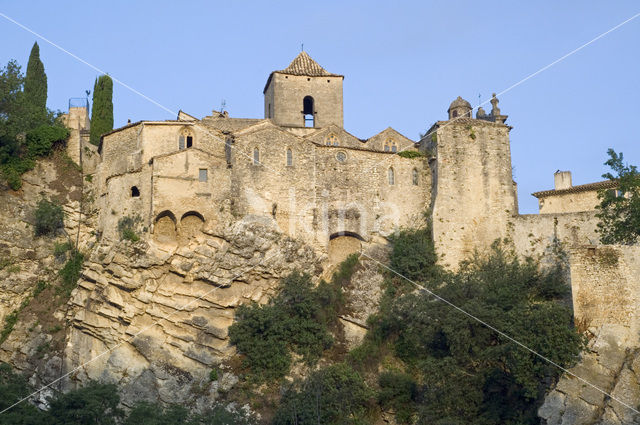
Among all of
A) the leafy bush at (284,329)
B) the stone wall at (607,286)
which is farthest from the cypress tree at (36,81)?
the stone wall at (607,286)

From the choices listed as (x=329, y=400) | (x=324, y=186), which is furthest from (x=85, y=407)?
(x=324, y=186)

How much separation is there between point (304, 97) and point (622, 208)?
21.5 meters

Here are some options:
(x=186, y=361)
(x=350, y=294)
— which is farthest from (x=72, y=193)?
(x=350, y=294)

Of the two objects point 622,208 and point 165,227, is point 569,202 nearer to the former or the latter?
point 622,208

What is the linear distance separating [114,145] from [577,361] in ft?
84.6

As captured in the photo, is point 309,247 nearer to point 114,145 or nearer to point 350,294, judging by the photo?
point 350,294

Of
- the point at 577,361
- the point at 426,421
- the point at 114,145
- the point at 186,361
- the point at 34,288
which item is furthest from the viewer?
the point at 114,145

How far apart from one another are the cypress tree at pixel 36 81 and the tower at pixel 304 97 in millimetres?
13976

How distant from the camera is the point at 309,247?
47.2m

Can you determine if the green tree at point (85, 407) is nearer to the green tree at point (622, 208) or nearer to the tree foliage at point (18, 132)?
the tree foliage at point (18, 132)

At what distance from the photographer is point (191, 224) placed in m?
45.7

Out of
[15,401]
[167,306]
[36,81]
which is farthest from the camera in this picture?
[36,81]

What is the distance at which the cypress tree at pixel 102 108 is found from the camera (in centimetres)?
5500

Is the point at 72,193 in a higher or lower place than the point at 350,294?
higher
